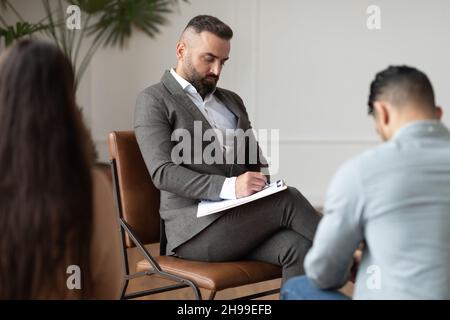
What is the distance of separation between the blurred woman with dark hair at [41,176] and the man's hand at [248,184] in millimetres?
951

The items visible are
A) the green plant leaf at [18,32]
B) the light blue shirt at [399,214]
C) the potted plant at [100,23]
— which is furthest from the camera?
the potted plant at [100,23]

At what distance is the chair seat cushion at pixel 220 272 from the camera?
2.04 metres

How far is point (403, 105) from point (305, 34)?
→ 4505 millimetres

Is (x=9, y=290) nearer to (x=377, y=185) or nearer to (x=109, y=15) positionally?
(x=377, y=185)

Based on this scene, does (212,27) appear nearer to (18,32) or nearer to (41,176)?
(41,176)

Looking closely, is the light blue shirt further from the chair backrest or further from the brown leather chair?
the chair backrest

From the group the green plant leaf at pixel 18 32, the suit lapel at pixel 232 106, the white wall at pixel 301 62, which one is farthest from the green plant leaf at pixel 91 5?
the suit lapel at pixel 232 106

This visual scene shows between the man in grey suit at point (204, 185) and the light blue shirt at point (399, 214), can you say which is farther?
the man in grey suit at point (204, 185)

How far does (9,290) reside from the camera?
1.18 metres

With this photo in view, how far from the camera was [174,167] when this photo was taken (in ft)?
7.20

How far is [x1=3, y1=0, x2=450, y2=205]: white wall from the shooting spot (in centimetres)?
577

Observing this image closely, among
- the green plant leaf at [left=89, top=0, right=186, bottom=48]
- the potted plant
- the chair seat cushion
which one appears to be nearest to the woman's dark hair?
the chair seat cushion

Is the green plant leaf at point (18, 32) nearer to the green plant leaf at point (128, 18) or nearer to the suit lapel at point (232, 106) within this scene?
the green plant leaf at point (128, 18)
